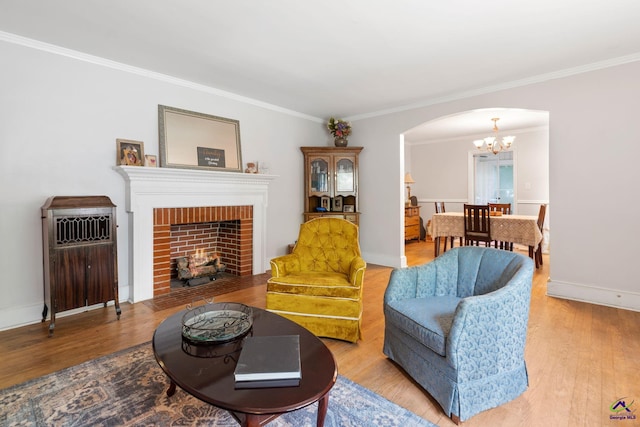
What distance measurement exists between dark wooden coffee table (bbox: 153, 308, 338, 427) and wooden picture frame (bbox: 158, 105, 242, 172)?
246 centimetres

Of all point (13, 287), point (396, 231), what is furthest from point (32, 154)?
point (396, 231)

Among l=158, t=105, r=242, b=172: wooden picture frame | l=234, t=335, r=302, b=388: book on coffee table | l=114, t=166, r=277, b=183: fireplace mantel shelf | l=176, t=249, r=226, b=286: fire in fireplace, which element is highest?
l=158, t=105, r=242, b=172: wooden picture frame

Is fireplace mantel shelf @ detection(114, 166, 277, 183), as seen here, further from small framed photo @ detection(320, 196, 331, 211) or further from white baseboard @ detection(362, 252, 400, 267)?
white baseboard @ detection(362, 252, 400, 267)

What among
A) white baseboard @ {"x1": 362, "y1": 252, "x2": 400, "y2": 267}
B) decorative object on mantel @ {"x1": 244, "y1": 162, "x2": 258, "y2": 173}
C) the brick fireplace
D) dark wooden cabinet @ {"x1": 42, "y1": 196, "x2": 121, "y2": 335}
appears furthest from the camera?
white baseboard @ {"x1": 362, "y1": 252, "x2": 400, "y2": 267}

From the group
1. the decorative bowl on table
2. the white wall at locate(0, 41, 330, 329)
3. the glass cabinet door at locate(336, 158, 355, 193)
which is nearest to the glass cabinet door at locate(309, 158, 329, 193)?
the glass cabinet door at locate(336, 158, 355, 193)

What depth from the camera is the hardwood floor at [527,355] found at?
1.64m

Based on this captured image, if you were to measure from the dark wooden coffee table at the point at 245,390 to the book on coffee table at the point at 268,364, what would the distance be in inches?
1.2

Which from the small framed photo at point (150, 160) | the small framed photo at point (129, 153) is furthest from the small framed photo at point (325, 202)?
the small framed photo at point (129, 153)

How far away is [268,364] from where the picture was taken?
1236 mm

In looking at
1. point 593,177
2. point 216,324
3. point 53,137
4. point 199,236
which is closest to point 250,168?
point 199,236

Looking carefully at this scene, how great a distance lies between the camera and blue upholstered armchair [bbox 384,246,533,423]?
1.52 m

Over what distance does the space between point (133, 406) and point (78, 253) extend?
159cm

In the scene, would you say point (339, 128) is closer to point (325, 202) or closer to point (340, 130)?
point (340, 130)
